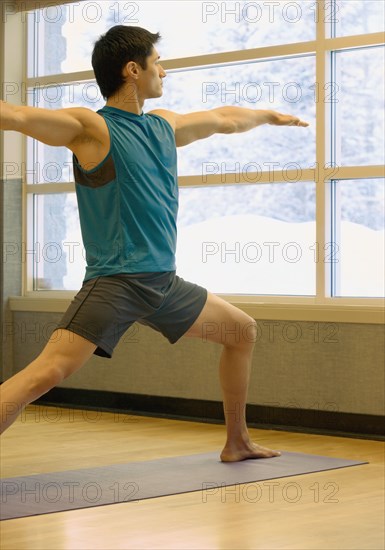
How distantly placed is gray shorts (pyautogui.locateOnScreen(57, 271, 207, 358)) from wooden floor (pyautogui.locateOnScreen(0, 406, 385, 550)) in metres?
0.53

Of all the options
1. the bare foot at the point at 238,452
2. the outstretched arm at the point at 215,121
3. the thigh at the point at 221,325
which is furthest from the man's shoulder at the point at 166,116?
the bare foot at the point at 238,452

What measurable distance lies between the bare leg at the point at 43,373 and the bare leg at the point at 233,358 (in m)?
0.58

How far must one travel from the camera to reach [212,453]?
13.4ft

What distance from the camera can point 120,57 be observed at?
11.0ft

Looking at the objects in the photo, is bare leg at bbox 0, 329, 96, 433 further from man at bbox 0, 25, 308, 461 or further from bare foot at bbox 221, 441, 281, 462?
bare foot at bbox 221, 441, 281, 462

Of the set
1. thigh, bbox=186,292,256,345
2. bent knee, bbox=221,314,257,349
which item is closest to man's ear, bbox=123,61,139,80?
thigh, bbox=186,292,256,345

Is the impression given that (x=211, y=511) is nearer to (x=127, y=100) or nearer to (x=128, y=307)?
(x=128, y=307)

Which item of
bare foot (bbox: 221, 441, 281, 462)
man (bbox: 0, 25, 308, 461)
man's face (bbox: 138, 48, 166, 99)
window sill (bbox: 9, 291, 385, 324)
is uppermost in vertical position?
man's face (bbox: 138, 48, 166, 99)

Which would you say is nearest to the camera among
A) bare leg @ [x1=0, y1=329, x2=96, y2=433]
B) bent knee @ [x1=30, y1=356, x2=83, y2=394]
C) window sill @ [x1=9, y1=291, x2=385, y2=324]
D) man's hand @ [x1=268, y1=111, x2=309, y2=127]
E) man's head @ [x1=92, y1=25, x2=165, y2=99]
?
bare leg @ [x1=0, y1=329, x2=96, y2=433]

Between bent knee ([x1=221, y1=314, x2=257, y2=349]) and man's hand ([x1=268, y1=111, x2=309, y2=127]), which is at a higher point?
man's hand ([x1=268, y1=111, x2=309, y2=127])

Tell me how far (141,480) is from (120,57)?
139 centimetres

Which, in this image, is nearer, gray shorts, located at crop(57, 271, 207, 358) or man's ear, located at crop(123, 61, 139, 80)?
gray shorts, located at crop(57, 271, 207, 358)

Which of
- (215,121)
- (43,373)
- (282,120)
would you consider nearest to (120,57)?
(215,121)

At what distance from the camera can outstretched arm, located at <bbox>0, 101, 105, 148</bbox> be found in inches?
112
